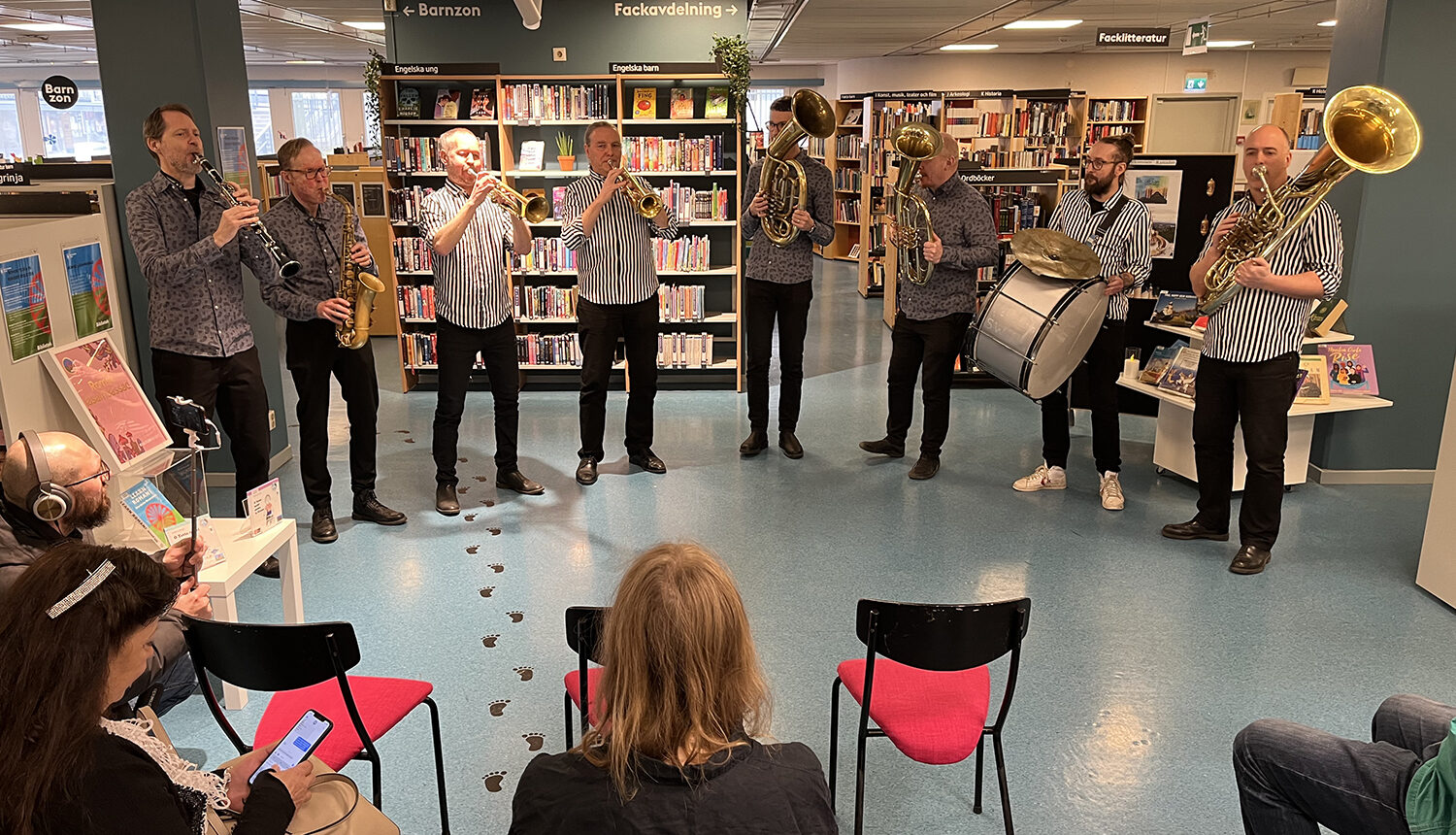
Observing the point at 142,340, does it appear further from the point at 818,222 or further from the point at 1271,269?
the point at 1271,269

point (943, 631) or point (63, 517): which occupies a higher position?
point (63, 517)

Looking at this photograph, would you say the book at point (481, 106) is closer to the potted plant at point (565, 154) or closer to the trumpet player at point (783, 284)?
the potted plant at point (565, 154)

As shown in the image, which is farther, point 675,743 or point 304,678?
point 304,678

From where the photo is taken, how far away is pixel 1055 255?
4957mm

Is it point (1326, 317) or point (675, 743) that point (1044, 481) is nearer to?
point (1326, 317)

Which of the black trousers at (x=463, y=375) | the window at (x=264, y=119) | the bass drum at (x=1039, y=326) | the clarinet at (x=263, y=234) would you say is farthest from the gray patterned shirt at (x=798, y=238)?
the window at (x=264, y=119)

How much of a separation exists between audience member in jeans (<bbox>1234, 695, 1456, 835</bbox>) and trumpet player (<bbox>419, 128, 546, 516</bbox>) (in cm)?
367

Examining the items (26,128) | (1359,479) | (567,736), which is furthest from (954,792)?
(26,128)

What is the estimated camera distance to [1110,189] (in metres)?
5.10

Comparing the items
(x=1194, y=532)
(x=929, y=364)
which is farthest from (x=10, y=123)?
(x=1194, y=532)

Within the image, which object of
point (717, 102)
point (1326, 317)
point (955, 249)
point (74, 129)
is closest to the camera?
point (1326, 317)

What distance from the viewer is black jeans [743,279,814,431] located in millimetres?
5805

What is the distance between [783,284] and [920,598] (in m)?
2.24

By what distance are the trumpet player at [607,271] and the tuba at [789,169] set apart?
1.89ft
